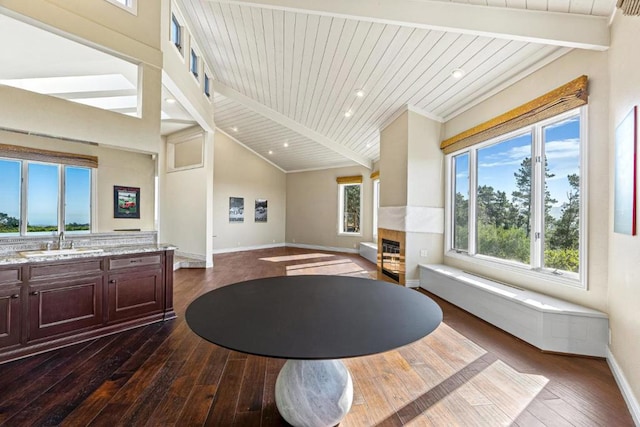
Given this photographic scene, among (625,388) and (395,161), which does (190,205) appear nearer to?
(395,161)

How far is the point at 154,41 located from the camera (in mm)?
A: 3451

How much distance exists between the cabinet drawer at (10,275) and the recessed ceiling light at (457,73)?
4.82 metres

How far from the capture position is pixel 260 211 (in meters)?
9.68

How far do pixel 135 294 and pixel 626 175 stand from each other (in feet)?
14.4

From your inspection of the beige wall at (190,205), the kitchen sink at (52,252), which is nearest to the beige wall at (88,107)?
the kitchen sink at (52,252)

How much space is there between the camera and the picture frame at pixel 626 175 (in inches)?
71.9

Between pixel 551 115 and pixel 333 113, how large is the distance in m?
3.65

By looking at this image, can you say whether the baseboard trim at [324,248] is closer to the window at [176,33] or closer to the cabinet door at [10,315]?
the window at [176,33]

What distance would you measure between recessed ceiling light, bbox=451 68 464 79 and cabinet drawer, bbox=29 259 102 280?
4462mm

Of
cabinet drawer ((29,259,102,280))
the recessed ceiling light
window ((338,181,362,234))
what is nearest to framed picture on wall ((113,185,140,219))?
cabinet drawer ((29,259,102,280))

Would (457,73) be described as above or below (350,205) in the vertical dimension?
above

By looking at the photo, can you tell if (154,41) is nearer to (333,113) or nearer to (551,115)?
(333,113)

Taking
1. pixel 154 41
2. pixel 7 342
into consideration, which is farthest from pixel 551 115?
pixel 7 342

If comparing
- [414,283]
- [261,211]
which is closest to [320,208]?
[261,211]
